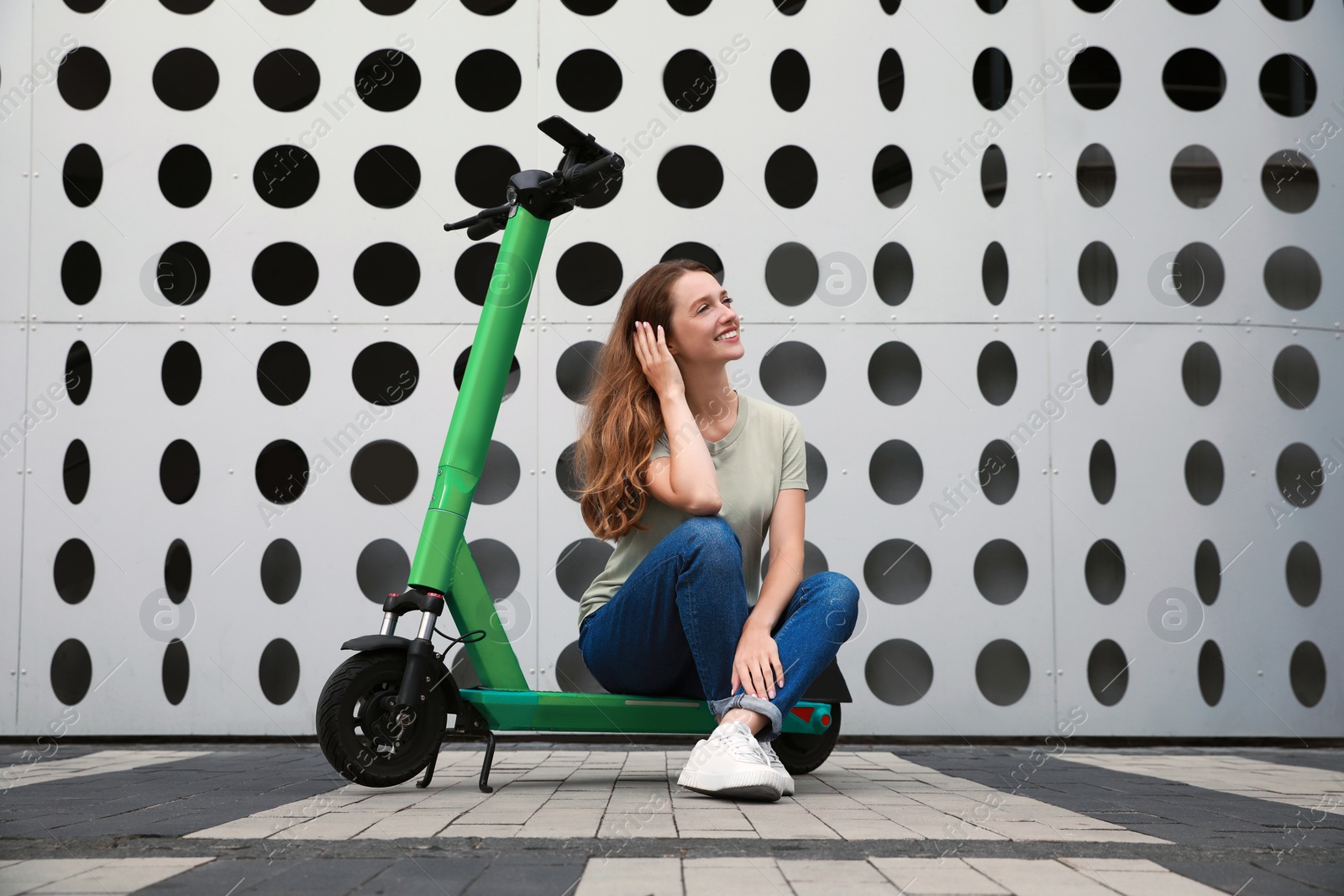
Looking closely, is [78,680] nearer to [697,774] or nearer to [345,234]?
[345,234]

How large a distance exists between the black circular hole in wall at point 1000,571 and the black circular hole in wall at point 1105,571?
23 cm

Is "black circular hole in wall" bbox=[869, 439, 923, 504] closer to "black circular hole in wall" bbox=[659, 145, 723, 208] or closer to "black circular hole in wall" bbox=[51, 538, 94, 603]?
"black circular hole in wall" bbox=[659, 145, 723, 208]

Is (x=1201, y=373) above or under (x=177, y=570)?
above

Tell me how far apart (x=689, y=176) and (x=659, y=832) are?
2751mm

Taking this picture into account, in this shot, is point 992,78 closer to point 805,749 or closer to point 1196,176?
point 1196,176

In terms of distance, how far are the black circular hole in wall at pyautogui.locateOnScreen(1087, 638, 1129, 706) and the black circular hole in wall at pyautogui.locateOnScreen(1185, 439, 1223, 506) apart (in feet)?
2.12

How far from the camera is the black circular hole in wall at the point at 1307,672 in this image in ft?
12.1

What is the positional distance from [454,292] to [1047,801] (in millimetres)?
2589

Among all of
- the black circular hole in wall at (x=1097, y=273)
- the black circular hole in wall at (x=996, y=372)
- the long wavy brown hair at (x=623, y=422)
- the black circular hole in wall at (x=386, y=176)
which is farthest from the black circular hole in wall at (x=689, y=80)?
the long wavy brown hair at (x=623, y=422)

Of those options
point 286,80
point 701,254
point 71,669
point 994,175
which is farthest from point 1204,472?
point 71,669

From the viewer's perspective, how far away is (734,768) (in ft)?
6.42

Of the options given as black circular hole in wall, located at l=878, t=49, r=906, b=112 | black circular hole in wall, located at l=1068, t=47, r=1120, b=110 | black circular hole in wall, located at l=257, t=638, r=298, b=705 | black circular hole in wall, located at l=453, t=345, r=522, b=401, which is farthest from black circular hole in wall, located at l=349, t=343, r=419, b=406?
black circular hole in wall, located at l=1068, t=47, r=1120, b=110

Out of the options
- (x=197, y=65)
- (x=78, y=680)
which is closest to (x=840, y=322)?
(x=197, y=65)

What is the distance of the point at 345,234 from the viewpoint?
12.2 ft
